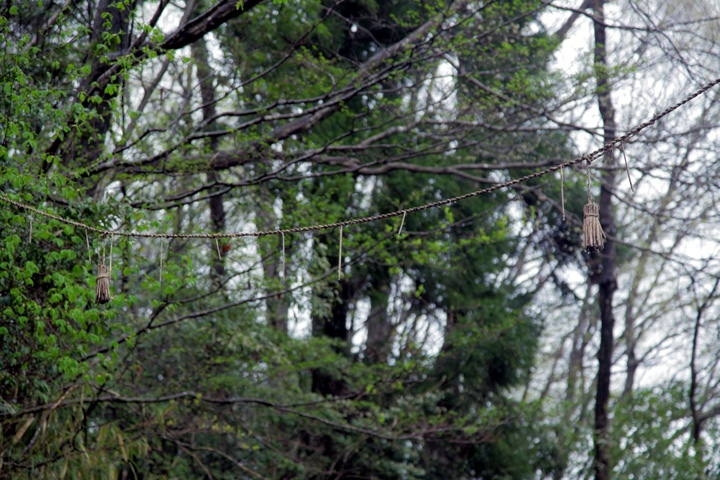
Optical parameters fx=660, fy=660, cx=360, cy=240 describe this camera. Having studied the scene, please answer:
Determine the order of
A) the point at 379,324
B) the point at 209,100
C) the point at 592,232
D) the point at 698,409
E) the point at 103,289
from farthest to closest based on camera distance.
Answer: the point at 379,324 < the point at 698,409 < the point at 209,100 < the point at 103,289 < the point at 592,232

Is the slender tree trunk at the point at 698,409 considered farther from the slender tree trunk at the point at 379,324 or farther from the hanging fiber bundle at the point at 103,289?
the hanging fiber bundle at the point at 103,289

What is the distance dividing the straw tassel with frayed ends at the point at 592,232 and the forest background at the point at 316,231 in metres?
1.02

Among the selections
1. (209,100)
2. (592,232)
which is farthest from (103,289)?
(209,100)

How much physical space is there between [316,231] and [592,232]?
13.7 ft

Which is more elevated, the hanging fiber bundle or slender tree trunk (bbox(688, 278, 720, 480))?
slender tree trunk (bbox(688, 278, 720, 480))

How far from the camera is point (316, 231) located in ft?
21.0

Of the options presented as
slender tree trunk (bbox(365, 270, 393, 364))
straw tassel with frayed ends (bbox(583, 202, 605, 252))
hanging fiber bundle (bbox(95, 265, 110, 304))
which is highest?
slender tree trunk (bbox(365, 270, 393, 364))

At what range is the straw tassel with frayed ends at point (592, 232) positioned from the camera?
7.93 ft

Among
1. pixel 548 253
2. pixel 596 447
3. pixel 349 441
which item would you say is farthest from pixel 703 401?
pixel 349 441

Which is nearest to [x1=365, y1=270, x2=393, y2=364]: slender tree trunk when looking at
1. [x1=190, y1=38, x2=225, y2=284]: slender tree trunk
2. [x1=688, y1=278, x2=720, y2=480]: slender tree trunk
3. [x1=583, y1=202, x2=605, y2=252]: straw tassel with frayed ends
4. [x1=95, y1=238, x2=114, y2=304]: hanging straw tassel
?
[x1=190, y1=38, x2=225, y2=284]: slender tree trunk

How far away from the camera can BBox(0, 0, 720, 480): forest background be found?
4141mm

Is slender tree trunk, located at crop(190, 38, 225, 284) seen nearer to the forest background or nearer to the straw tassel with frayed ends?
the forest background

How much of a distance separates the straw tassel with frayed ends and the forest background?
1.02 meters

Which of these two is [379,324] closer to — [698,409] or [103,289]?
[698,409]
